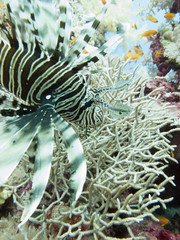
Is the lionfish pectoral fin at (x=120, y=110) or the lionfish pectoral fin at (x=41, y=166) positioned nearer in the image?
the lionfish pectoral fin at (x=41, y=166)

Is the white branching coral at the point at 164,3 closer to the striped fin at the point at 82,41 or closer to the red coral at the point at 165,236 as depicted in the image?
the striped fin at the point at 82,41

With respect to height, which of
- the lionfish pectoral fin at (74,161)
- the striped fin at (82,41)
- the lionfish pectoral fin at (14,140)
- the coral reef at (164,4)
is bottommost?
the lionfish pectoral fin at (74,161)

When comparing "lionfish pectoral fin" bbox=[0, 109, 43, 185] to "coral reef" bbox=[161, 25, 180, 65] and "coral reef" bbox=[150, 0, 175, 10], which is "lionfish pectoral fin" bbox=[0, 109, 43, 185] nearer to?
"coral reef" bbox=[161, 25, 180, 65]

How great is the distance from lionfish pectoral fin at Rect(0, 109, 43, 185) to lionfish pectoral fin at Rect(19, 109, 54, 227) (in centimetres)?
7

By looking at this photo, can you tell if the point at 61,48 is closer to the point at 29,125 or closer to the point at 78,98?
the point at 78,98

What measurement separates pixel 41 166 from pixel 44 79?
913mm

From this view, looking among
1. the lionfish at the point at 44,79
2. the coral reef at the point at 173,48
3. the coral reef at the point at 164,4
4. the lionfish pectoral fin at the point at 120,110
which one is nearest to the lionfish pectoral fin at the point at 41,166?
the lionfish at the point at 44,79

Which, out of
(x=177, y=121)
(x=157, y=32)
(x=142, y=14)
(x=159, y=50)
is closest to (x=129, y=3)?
(x=142, y=14)

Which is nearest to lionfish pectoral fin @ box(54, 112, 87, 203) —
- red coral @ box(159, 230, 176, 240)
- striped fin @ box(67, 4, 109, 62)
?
striped fin @ box(67, 4, 109, 62)

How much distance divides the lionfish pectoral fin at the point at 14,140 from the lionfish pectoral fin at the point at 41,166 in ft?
0.23

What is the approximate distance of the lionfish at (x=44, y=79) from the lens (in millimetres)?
1430

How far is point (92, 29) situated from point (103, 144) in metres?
1.37

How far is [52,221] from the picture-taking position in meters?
1.92

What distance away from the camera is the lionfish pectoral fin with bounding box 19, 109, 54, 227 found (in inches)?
44.6
